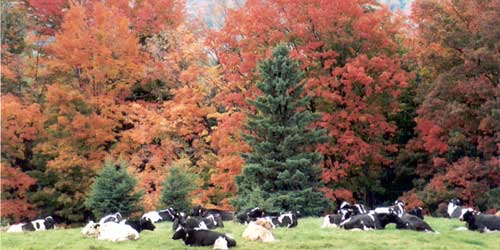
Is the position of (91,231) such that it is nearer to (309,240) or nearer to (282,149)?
(309,240)

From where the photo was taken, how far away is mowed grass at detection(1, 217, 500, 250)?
1361 centimetres

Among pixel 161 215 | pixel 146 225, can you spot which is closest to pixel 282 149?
pixel 161 215

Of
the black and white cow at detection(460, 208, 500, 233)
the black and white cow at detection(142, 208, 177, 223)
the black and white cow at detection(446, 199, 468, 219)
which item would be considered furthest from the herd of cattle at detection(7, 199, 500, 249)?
the black and white cow at detection(446, 199, 468, 219)

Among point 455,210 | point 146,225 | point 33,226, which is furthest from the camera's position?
point 455,210

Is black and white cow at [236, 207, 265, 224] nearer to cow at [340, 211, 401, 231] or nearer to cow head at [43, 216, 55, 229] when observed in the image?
cow at [340, 211, 401, 231]

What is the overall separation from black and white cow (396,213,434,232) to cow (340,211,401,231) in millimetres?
138

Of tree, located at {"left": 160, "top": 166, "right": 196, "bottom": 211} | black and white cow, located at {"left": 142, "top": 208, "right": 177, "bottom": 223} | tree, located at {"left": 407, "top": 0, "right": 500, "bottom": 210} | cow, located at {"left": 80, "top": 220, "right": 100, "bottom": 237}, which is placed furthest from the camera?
tree, located at {"left": 407, "top": 0, "right": 500, "bottom": 210}

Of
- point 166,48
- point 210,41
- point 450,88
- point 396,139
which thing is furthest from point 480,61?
point 166,48

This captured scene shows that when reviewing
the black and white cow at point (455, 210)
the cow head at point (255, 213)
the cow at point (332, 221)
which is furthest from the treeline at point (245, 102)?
the cow at point (332, 221)

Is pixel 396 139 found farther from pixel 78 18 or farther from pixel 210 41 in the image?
pixel 78 18

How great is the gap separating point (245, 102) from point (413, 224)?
16.1 metres

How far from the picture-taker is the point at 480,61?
30.1m

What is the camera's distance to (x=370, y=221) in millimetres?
17016

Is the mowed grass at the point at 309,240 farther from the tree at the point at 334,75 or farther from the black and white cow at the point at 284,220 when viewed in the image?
the tree at the point at 334,75
